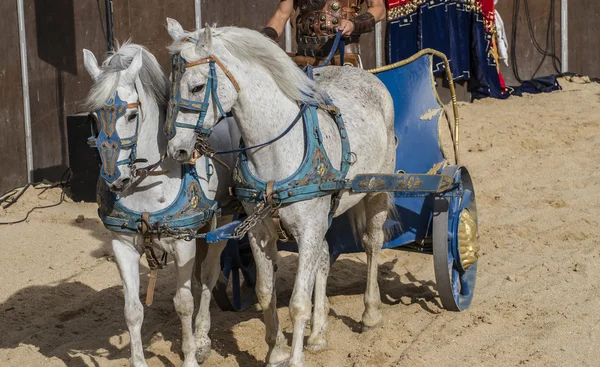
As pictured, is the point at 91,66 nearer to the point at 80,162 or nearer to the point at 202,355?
the point at 202,355

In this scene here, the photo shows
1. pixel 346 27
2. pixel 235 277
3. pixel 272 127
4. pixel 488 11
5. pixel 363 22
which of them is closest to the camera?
pixel 272 127

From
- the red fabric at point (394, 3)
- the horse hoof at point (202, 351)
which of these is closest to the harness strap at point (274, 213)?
the horse hoof at point (202, 351)

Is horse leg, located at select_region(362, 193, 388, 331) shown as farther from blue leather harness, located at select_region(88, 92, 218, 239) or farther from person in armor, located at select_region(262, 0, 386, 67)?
blue leather harness, located at select_region(88, 92, 218, 239)

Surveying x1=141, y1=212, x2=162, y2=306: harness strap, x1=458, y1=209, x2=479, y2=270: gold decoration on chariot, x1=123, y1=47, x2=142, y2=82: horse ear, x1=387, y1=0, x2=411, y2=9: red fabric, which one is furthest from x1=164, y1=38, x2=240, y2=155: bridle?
x1=387, y1=0, x2=411, y2=9: red fabric

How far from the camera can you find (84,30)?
994cm

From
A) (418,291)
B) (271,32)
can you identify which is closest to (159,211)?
(271,32)

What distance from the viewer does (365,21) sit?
563 cm

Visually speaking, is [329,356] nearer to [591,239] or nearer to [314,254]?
[314,254]

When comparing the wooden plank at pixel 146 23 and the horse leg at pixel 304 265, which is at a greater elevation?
the wooden plank at pixel 146 23

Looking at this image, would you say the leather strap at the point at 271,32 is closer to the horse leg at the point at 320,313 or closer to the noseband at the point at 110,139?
the horse leg at the point at 320,313

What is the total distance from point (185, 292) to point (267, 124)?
42.3 inches

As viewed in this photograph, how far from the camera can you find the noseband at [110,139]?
167 inches

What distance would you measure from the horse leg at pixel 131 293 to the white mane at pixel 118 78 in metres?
0.76

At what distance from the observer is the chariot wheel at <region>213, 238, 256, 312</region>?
589 cm
